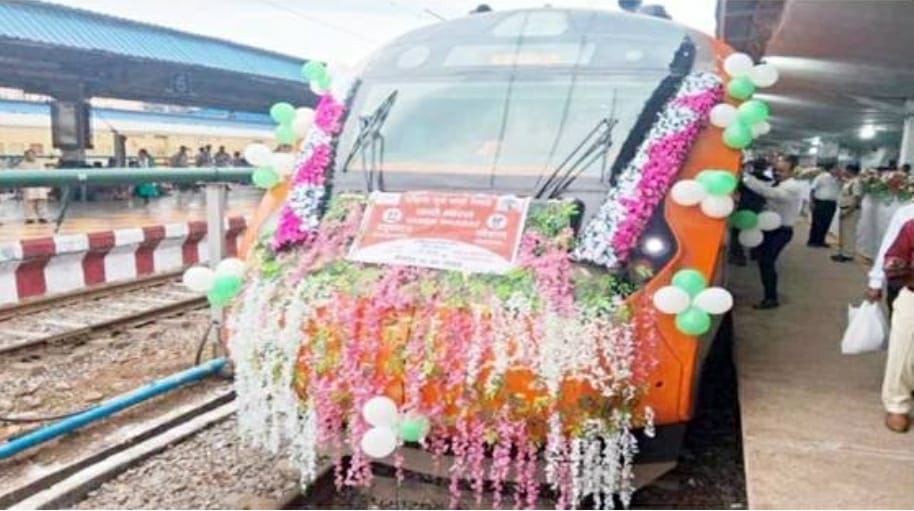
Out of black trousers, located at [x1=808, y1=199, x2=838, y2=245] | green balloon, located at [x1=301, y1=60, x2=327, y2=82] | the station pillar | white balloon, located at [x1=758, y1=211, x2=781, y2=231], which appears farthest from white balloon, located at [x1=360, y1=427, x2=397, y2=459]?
the station pillar

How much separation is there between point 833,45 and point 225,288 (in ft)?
33.2

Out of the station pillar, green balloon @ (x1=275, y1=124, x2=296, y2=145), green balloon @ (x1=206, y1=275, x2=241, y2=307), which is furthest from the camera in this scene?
the station pillar

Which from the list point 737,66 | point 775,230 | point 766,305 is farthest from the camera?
point 775,230

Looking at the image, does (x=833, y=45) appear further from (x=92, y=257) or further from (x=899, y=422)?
(x=92, y=257)

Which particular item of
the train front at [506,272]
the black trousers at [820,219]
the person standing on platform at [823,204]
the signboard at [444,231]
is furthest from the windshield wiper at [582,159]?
the black trousers at [820,219]

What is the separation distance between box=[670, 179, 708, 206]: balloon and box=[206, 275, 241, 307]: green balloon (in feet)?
6.56

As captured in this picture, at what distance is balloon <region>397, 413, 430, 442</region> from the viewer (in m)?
2.99

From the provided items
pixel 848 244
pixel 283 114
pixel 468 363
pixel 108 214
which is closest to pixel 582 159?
pixel 468 363

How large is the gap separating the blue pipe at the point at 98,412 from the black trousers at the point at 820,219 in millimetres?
9752

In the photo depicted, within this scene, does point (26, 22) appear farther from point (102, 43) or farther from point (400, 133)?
point (400, 133)

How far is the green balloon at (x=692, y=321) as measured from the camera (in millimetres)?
3061

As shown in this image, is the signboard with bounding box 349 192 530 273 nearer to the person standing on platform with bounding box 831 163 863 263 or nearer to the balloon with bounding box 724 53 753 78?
the balloon with bounding box 724 53 753 78

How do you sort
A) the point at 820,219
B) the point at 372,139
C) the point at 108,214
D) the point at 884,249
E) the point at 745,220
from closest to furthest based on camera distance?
→ the point at 884,249, the point at 372,139, the point at 745,220, the point at 820,219, the point at 108,214

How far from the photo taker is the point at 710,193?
336cm
